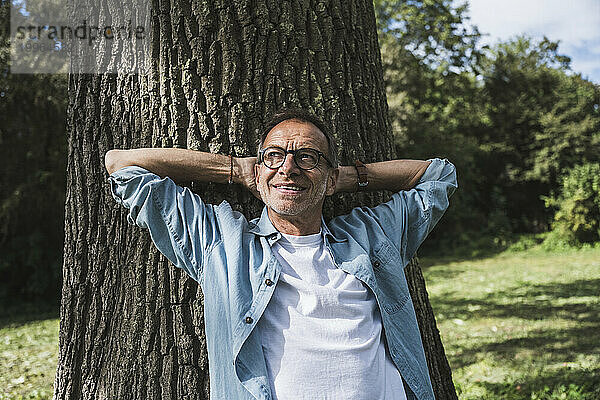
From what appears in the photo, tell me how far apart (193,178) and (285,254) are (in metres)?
0.54

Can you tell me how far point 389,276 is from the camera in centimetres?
252

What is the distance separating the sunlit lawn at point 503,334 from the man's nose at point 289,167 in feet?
11.2

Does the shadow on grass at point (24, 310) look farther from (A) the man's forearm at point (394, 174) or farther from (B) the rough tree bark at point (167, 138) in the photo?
(A) the man's forearm at point (394, 174)

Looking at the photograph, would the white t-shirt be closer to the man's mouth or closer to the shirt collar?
the shirt collar

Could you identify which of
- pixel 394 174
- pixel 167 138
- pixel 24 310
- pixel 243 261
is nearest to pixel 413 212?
pixel 394 174

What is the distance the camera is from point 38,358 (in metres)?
7.34

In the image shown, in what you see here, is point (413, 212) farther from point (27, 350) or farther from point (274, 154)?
point (27, 350)

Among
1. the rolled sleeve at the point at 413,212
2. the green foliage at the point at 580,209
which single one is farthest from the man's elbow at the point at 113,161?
the green foliage at the point at 580,209

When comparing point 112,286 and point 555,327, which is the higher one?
point 112,286

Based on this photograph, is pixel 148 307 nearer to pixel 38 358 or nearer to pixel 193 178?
pixel 193 178

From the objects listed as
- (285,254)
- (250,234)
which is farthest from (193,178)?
(285,254)

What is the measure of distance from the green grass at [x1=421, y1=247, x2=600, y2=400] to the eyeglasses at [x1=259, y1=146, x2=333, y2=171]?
3.33 m

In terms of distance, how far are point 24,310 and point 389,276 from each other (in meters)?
10.7

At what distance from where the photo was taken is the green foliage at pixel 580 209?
16.7 m
